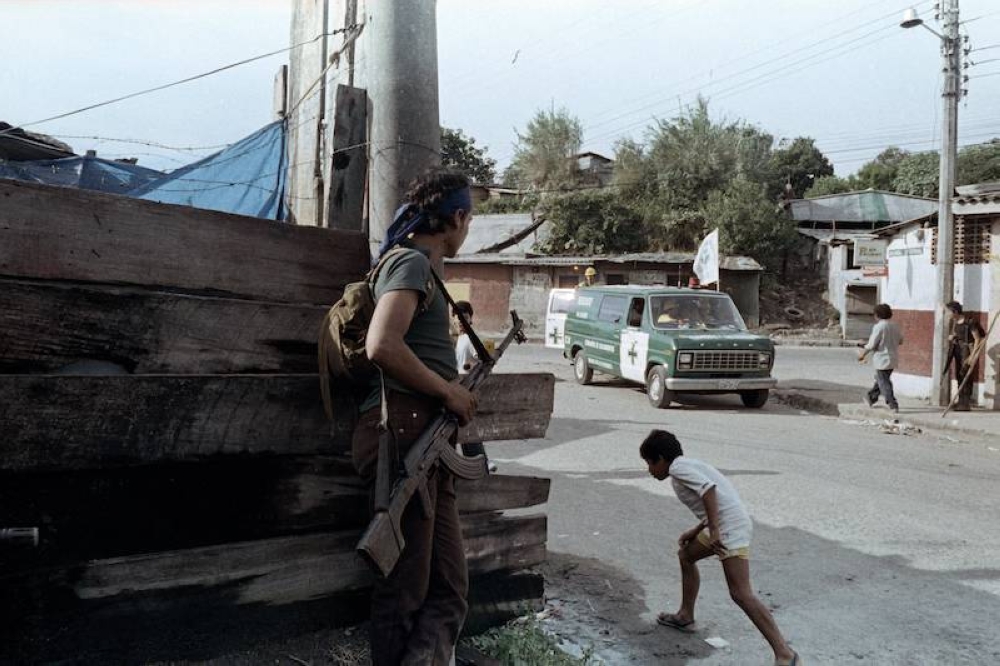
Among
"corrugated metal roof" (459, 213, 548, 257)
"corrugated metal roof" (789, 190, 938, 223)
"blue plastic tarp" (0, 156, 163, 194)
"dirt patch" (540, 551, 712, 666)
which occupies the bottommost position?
"dirt patch" (540, 551, 712, 666)

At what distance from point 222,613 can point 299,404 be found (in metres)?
0.73

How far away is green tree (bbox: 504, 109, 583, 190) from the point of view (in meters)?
42.6

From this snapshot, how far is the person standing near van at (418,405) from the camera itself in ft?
7.90

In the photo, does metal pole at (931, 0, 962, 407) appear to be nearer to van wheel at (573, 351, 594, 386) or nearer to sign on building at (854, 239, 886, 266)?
sign on building at (854, 239, 886, 266)

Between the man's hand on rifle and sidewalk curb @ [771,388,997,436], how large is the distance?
420 inches

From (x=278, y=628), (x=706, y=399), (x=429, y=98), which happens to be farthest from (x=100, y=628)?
(x=706, y=399)

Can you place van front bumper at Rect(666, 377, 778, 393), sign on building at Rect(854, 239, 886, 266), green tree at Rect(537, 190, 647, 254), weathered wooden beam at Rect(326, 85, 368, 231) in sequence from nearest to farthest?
weathered wooden beam at Rect(326, 85, 368, 231), van front bumper at Rect(666, 377, 778, 393), sign on building at Rect(854, 239, 886, 266), green tree at Rect(537, 190, 647, 254)

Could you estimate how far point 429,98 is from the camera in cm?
371

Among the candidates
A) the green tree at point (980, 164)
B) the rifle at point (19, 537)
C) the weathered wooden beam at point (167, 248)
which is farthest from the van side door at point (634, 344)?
the green tree at point (980, 164)

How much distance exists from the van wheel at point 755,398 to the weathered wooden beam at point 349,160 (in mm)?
11122

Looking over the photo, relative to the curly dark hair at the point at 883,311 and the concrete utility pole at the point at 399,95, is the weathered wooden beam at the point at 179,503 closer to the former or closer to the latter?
the concrete utility pole at the point at 399,95

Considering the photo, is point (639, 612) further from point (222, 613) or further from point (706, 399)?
point (706, 399)

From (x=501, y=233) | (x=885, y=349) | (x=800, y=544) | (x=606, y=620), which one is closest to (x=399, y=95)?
(x=606, y=620)

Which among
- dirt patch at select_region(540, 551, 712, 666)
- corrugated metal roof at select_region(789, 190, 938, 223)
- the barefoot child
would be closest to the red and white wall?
dirt patch at select_region(540, 551, 712, 666)
